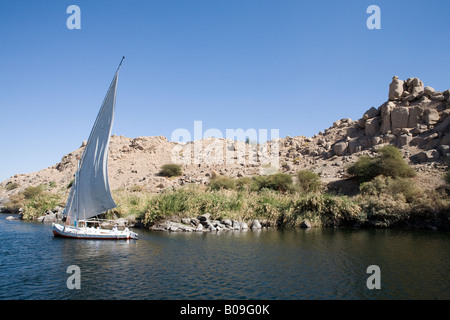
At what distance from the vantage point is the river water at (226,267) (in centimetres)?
956

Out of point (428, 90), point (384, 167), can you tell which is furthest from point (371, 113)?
point (384, 167)

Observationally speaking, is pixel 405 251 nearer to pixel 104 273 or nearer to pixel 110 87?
pixel 104 273

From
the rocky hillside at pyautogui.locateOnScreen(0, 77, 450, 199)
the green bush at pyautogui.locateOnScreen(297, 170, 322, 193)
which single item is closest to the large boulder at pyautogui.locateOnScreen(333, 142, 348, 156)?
the rocky hillside at pyautogui.locateOnScreen(0, 77, 450, 199)

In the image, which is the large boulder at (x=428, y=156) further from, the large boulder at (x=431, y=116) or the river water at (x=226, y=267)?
the river water at (x=226, y=267)

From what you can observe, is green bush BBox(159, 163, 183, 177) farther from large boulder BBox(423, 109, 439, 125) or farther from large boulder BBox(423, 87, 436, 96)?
large boulder BBox(423, 87, 436, 96)

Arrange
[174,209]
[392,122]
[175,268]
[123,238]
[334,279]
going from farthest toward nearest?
[392,122] < [174,209] < [123,238] < [175,268] < [334,279]

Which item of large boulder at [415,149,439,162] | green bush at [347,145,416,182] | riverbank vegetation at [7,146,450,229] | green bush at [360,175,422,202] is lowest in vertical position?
riverbank vegetation at [7,146,450,229]

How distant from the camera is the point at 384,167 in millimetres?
32219

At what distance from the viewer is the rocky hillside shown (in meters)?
38.3

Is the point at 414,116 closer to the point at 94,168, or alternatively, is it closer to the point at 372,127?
the point at 372,127

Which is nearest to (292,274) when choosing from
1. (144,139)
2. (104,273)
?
(104,273)

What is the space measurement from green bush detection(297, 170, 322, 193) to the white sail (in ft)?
69.8

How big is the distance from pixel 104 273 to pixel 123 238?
684 centimetres

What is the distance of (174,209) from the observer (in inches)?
954
